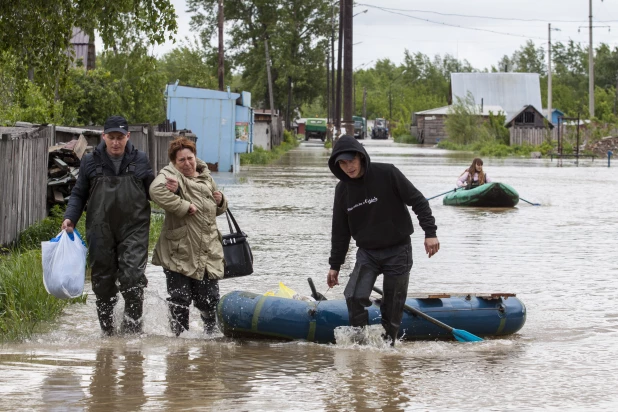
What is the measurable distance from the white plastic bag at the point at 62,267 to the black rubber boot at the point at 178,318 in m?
0.75

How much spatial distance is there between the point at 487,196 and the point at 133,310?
14563mm

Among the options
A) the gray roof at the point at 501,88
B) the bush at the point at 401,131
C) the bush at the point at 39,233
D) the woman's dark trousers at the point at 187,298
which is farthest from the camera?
the bush at the point at 401,131

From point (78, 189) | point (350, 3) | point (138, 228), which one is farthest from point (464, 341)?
point (350, 3)

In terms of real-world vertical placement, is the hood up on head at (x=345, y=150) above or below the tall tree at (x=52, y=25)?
below

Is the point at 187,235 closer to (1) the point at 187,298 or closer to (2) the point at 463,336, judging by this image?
(1) the point at 187,298

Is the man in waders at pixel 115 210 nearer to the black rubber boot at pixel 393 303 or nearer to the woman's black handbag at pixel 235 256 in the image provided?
the woman's black handbag at pixel 235 256

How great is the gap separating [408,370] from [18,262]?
151 inches

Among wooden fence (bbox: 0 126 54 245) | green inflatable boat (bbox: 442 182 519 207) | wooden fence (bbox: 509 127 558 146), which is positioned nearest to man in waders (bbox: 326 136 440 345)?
wooden fence (bbox: 0 126 54 245)

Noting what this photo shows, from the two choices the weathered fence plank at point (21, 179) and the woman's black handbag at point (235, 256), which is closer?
the woman's black handbag at point (235, 256)

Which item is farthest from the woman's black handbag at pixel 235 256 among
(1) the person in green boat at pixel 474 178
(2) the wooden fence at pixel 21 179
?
(1) the person in green boat at pixel 474 178

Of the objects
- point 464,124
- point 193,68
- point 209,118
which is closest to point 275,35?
point 464,124

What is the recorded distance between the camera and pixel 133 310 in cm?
848

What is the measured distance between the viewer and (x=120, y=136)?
8219mm

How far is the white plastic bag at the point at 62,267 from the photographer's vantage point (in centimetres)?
805
